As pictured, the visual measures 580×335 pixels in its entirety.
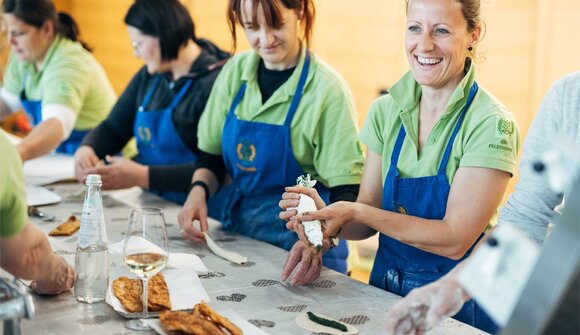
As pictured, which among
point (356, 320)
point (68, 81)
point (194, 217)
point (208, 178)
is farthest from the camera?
point (68, 81)

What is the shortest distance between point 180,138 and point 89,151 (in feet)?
1.43

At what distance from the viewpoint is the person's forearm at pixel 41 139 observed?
133 inches

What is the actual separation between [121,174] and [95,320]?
1457 mm

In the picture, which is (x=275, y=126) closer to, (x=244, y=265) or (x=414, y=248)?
(x=244, y=265)

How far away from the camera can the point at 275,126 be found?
2.58 metres

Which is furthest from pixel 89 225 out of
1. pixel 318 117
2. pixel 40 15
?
pixel 40 15

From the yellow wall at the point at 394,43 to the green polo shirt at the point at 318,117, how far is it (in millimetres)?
1230

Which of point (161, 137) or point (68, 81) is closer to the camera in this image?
point (161, 137)

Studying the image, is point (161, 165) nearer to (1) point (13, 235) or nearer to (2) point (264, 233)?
(2) point (264, 233)

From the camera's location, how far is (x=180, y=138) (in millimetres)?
3297

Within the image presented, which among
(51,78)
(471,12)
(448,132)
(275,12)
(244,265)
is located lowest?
(244,265)

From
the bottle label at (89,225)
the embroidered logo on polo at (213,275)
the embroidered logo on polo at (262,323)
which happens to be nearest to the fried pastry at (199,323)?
the embroidered logo on polo at (262,323)

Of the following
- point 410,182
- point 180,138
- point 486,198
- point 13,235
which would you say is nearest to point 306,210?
point 410,182

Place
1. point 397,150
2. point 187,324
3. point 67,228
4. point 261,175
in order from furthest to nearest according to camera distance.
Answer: point 261,175 < point 67,228 < point 397,150 < point 187,324
